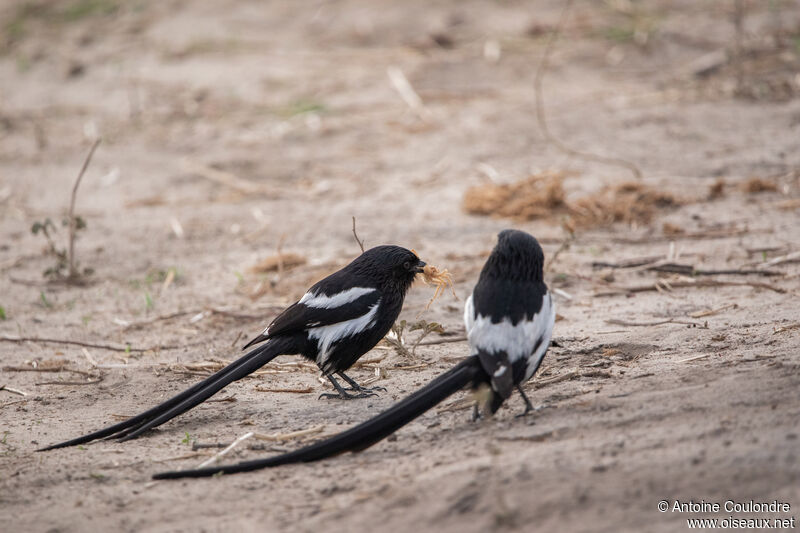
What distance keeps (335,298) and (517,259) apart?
1.01 metres

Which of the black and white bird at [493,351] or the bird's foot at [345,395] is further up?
the black and white bird at [493,351]

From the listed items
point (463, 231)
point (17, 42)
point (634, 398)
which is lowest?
point (463, 231)

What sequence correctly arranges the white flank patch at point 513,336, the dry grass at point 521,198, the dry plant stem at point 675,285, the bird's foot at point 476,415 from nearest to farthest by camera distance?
the white flank patch at point 513,336 < the bird's foot at point 476,415 < the dry plant stem at point 675,285 < the dry grass at point 521,198

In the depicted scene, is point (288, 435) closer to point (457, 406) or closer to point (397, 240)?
point (457, 406)

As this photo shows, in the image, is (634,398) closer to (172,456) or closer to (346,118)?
(172,456)

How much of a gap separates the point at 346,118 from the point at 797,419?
22.8 ft

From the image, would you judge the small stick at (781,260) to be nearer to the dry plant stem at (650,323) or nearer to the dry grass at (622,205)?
the dry plant stem at (650,323)

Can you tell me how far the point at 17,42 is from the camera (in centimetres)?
1259

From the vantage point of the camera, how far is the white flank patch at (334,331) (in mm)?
4273

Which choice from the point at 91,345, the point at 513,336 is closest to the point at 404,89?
the point at 91,345

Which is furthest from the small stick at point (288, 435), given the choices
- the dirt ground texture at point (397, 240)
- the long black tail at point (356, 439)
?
the long black tail at point (356, 439)

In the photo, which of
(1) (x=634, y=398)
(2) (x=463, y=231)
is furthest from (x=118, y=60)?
(1) (x=634, y=398)

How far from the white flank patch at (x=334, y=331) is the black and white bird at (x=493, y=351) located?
0.70m

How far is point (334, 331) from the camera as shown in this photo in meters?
4.27
